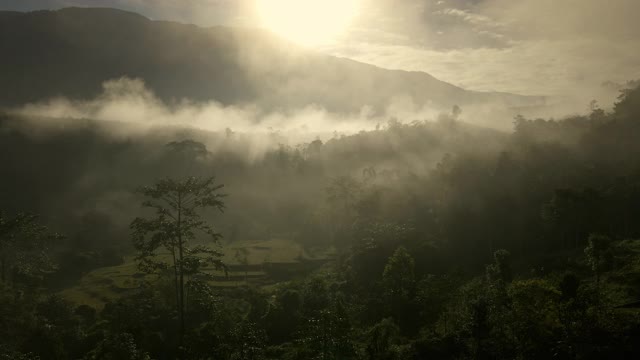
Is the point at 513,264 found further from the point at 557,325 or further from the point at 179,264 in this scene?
the point at 179,264

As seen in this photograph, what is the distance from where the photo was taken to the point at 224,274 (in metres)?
109

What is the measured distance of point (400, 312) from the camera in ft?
202

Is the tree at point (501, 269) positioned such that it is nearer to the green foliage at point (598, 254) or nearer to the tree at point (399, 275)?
the green foliage at point (598, 254)

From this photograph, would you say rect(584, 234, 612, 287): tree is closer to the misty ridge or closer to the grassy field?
the misty ridge

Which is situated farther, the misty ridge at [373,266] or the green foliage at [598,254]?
the green foliage at [598,254]

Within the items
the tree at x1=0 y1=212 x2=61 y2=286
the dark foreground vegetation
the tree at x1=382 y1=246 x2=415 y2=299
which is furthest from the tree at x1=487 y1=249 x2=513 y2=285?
the tree at x1=0 y1=212 x2=61 y2=286

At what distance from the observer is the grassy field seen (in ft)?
321

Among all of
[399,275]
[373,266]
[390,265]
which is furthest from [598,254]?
[373,266]

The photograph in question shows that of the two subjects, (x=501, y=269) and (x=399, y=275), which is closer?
(x=501, y=269)

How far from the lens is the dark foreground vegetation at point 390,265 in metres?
35.1

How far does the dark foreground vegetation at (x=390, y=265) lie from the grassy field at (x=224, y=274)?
1653mm

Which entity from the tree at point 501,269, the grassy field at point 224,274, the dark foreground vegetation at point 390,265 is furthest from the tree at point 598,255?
the grassy field at point 224,274

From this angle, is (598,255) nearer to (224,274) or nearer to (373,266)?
(373,266)

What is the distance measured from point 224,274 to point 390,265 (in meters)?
52.7
